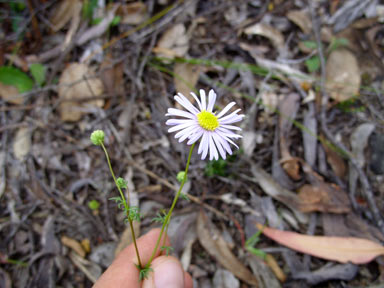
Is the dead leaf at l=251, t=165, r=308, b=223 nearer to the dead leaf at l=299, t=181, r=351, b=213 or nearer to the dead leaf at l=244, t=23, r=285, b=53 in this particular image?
the dead leaf at l=299, t=181, r=351, b=213

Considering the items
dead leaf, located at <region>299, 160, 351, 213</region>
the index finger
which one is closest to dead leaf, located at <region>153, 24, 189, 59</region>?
dead leaf, located at <region>299, 160, 351, 213</region>

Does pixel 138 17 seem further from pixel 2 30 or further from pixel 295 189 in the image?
pixel 295 189

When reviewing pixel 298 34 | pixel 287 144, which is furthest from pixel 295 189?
pixel 298 34

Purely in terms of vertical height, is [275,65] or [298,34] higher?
[298,34]

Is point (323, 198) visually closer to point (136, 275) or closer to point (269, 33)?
point (136, 275)

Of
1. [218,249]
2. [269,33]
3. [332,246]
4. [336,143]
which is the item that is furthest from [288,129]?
[218,249]

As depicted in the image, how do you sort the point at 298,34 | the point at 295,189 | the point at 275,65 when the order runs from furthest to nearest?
the point at 298,34 < the point at 275,65 < the point at 295,189
